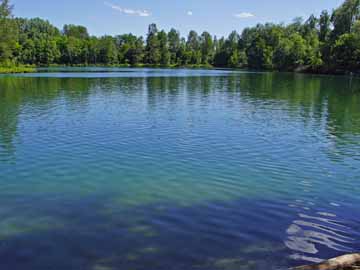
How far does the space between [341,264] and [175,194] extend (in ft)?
23.2

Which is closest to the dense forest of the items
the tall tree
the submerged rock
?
the tall tree

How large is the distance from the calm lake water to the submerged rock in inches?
84.1

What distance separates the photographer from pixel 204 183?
44.2ft

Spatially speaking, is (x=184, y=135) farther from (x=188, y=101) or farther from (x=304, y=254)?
(x=188, y=101)

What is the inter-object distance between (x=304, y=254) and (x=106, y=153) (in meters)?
11.5

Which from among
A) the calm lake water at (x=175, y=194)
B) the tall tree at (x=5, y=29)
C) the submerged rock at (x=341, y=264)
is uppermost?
the tall tree at (x=5, y=29)

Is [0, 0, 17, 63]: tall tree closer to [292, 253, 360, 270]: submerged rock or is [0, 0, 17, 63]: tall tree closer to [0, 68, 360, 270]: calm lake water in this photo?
[0, 68, 360, 270]: calm lake water

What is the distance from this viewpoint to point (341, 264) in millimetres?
5934

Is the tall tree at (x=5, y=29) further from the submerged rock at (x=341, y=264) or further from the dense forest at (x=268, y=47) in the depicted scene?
the submerged rock at (x=341, y=264)

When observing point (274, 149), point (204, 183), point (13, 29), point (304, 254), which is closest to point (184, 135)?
point (274, 149)

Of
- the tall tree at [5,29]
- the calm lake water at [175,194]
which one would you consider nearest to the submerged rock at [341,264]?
the calm lake water at [175,194]

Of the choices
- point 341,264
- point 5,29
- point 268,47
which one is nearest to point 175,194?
point 341,264

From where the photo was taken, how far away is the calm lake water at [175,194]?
8.60 metres

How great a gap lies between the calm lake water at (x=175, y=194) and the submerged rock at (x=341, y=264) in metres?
2.14
